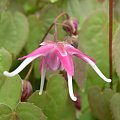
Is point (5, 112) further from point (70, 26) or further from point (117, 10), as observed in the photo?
point (117, 10)

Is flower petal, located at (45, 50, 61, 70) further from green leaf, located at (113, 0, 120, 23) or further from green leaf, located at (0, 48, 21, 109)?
green leaf, located at (113, 0, 120, 23)

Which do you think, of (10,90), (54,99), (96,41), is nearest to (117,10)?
(96,41)

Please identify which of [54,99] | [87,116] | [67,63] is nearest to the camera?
[67,63]

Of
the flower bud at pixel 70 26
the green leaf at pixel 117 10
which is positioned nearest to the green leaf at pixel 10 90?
the flower bud at pixel 70 26

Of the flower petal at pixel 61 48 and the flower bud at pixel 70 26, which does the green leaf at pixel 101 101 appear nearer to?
the flower bud at pixel 70 26

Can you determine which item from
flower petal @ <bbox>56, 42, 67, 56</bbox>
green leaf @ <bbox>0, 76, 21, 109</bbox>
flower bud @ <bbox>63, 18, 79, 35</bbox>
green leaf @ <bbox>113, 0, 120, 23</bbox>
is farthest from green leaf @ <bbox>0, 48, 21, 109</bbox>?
green leaf @ <bbox>113, 0, 120, 23</bbox>

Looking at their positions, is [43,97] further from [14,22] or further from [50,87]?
[14,22]

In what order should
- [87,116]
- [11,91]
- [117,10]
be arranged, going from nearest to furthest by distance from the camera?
[11,91] < [87,116] < [117,10]

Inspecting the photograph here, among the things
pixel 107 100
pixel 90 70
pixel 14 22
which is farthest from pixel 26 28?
pixel 107 100
